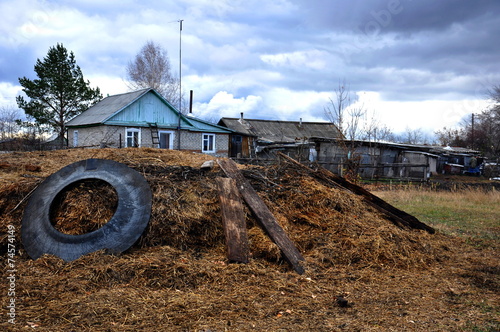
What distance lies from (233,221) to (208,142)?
22.9m

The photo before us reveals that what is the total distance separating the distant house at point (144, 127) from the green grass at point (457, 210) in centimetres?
1548

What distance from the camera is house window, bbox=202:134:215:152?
1094 inches

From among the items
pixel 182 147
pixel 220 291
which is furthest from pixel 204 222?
pixel 182 147

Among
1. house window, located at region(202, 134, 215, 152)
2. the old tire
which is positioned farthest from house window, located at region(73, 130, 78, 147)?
the old tire

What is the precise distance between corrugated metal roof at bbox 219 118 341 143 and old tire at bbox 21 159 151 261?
27.9m

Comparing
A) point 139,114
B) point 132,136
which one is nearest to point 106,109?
point 139,114

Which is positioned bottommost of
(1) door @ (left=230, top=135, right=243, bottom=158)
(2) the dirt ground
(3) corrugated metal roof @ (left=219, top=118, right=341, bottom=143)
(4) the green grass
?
(4) the green grass

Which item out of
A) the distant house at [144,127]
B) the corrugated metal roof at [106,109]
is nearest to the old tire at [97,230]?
the distant house at [144,127]

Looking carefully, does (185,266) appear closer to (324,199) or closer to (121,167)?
(121,167)

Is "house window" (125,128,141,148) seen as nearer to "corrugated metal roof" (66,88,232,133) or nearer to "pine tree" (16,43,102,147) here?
"corrugated metal roof" (66,88,232,133)

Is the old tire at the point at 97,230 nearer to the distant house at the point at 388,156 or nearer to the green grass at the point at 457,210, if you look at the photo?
the green grass at the point at 457,210

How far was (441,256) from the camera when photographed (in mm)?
5887

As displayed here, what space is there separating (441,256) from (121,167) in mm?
5156

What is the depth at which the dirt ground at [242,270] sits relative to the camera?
3.49 m
